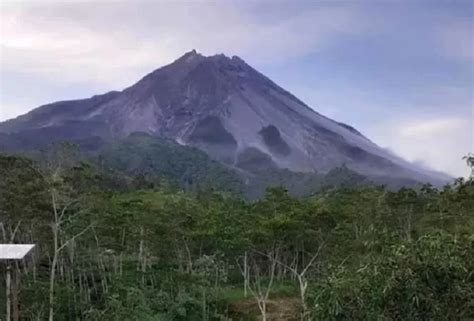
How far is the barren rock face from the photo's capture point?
120 metres

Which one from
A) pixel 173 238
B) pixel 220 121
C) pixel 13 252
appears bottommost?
pixel 173 238

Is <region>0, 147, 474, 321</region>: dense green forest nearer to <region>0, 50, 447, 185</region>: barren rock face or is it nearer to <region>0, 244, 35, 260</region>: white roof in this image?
<region>0, 244, 35, 260</region>: white roof

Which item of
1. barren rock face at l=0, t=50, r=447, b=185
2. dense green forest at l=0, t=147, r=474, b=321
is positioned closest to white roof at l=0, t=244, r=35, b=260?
dense green forest at l=0, t=147, r=474, b=321

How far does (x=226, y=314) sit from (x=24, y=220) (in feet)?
21.0

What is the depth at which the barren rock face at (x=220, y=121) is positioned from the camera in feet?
393

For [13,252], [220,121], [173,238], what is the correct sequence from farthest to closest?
[220,121] → [173,238] → [13,252]

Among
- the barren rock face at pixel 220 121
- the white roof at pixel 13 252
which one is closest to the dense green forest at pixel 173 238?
the white roof at pixel 13 252

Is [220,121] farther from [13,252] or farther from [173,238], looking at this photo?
[13,252]

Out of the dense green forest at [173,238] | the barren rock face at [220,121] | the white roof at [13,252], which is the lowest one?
the dense green forest at [173,238]

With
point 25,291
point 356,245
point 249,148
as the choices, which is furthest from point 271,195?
point 249,148

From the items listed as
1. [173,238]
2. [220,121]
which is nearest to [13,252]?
[173,238]

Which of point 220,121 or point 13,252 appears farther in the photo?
point 220,121

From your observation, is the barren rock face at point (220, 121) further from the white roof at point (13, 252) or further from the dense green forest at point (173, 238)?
the white roof at point (13, 252)

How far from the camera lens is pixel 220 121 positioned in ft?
432
